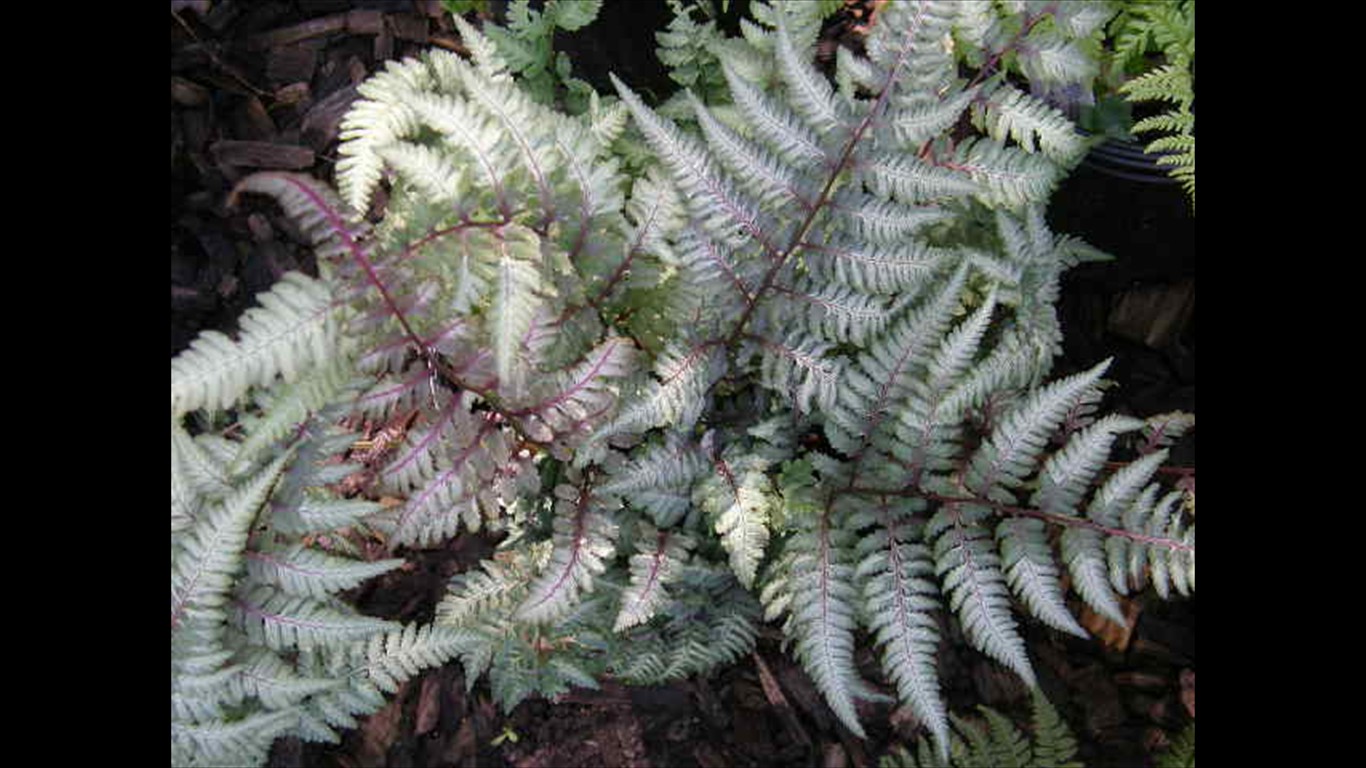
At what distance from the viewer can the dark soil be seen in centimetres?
260

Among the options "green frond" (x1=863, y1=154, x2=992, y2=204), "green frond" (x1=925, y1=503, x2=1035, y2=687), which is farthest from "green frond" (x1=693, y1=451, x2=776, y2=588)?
"green frond" (x1=863, y1=154, x2=992, y2=204)

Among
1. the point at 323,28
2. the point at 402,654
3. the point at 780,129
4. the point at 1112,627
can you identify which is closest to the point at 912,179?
the point at 780,129

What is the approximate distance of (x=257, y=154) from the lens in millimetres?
2785

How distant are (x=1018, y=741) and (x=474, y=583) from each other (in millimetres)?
1372

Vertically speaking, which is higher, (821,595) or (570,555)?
(821,595)

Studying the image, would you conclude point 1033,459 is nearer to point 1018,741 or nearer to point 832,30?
point 1018,741

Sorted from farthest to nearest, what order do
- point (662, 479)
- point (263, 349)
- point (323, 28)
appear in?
point (323, 28) < point (662, 479) < point (263, 349)

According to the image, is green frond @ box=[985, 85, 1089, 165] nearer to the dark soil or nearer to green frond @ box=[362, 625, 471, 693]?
the dark soil

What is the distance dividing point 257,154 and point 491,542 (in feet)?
3.98

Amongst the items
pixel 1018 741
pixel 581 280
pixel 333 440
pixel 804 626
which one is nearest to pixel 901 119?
pixel 581 280

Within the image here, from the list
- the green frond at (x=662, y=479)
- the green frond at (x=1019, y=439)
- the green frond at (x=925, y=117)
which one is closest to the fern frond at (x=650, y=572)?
the green frond at (x=662, y=479)

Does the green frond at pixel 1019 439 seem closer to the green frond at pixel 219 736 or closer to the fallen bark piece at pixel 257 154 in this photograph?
the green frond at pixel 219 736

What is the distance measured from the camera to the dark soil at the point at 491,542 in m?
2.60

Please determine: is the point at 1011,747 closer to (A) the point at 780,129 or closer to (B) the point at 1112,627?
(B) the point at 1112,627
